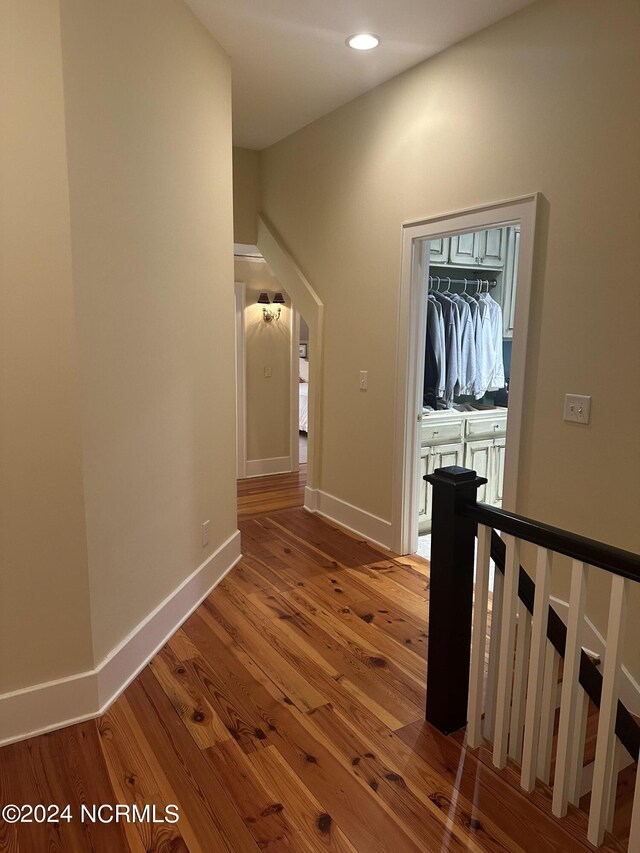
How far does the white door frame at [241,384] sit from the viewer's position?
5.51 meters

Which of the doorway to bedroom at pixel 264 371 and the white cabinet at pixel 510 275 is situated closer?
the white cabinet at pixel 510 275

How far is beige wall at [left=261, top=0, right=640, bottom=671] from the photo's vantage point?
7.82 feet

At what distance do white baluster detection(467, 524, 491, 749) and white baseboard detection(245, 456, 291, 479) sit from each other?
3886 mm

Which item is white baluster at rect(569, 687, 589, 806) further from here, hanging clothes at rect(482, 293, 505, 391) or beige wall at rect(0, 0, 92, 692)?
hanging clothes at rect(482, 293, 505, 391)

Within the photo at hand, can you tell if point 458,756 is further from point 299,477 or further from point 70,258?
point 299,477

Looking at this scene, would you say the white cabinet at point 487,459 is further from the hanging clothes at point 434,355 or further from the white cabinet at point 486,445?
the hanging clothes at point 434,355

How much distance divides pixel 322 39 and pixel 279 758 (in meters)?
3.27

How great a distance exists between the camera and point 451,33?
2949mm

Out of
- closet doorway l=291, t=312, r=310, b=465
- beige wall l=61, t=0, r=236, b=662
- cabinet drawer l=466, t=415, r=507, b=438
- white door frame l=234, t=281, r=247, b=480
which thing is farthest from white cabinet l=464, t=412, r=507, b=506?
white door frame l=234, t=281, r=247, b=480

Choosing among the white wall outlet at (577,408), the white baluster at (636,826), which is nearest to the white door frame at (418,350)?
the white wall outlet at (577,408)

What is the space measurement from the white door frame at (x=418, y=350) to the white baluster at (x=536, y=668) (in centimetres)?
119

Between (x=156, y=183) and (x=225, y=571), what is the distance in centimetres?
214

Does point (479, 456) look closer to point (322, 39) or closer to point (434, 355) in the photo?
point (434, 355)

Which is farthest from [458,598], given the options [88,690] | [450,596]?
[88,690]
